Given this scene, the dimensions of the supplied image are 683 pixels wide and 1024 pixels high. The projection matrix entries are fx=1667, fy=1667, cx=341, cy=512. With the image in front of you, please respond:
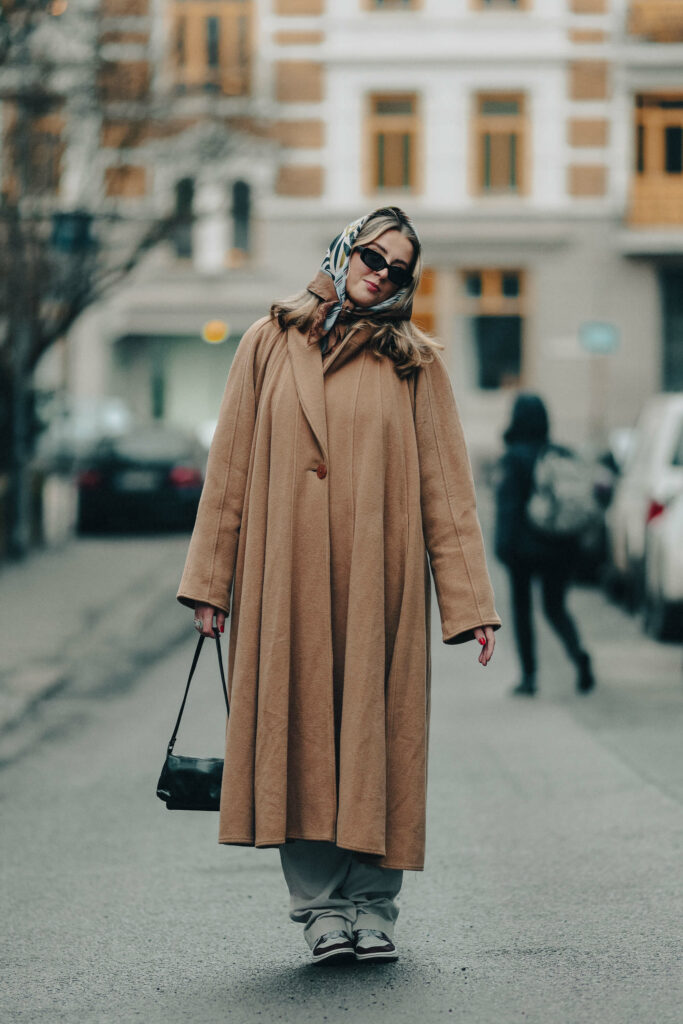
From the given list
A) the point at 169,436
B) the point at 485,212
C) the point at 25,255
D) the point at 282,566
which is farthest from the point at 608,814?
the point at 485,212

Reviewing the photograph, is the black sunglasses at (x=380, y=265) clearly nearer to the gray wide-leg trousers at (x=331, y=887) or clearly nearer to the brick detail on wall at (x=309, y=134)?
the gray wide-leg trousers at (x=331, y=887)

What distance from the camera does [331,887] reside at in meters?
4.51

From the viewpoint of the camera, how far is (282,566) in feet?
14.4

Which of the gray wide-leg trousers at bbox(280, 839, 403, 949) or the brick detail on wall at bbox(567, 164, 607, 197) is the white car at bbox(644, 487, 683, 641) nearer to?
the gray wide-leg trousers at bbox(280, 839, 403, 949)

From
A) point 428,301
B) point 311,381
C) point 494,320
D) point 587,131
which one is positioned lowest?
point 311,381

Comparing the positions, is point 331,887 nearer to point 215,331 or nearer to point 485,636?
point 485,636

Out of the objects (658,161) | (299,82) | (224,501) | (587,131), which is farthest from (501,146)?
(224,501)

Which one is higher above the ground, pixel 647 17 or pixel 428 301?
pixel 647 17

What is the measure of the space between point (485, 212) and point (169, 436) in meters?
14.9

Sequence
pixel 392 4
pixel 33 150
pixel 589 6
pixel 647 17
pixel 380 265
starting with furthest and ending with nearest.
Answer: pixel 589 6 → pixel 392 4 → pixel 647 17 → pixel 33 150 → pixel 380 265

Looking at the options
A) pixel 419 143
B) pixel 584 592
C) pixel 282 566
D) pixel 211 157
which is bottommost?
pixel 584 592

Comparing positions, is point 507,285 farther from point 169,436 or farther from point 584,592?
point 584,592

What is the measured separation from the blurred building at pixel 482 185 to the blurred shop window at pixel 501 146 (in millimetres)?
31

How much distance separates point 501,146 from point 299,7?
5.39 meters
